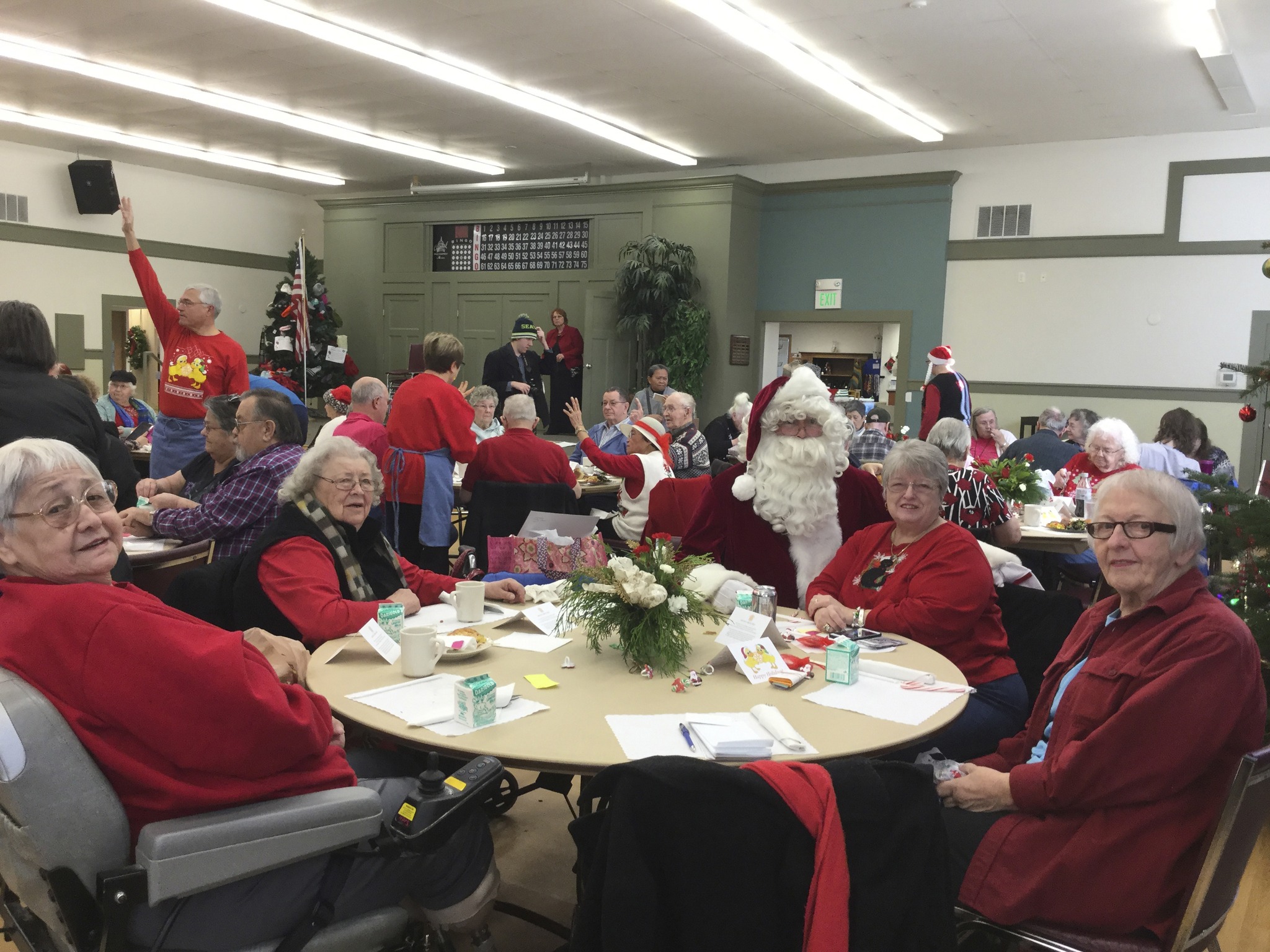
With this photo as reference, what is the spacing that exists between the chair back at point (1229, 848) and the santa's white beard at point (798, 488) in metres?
1.93

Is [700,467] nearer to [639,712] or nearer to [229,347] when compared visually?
[229,347]

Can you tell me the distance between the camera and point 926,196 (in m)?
10.1

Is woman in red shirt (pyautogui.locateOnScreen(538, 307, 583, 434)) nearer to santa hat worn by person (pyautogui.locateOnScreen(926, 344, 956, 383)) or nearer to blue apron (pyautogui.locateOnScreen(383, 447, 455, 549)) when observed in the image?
santa hat worn by person (pyautogui.locateOnScreen(926, 344, 956, 383))

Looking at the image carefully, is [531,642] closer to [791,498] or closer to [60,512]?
[60,512]

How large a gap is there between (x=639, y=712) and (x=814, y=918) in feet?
2.66

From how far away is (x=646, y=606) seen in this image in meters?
2.23

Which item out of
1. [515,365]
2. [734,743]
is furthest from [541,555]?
[515,365]

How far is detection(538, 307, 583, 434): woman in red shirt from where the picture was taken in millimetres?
11453

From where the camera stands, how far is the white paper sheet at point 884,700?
2.05m

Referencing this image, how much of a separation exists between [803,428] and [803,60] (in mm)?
4796

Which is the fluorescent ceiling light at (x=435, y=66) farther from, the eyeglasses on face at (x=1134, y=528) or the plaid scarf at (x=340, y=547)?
the eyeglasses on face at (x=1134, y=528)

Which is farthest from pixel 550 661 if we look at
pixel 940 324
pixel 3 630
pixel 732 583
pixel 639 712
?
pixel 940 324

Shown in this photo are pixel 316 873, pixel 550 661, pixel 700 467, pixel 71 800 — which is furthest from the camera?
pixel 700 467

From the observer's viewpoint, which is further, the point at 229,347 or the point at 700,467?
the point at 700,467
